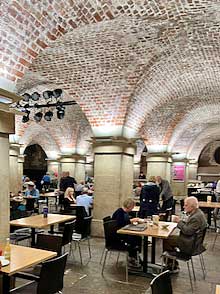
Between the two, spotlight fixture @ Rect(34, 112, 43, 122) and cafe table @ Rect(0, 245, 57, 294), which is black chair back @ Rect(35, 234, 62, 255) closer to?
cafe table @ Rect(0, 245, 57, 294)

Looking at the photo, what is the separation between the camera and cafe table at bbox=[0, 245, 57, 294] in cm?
327

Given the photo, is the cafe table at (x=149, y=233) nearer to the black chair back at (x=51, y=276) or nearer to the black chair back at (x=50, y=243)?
the black chair back at (x=50, y=243)

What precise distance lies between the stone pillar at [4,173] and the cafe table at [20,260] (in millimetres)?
633

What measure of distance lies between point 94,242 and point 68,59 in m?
4.29

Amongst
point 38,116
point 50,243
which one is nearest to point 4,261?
point 50,243

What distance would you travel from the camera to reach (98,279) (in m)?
5.17

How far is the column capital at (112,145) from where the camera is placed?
27.9ft

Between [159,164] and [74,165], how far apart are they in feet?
14.4

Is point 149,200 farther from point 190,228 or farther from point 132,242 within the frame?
point 190,228

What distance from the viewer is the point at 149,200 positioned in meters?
7.74

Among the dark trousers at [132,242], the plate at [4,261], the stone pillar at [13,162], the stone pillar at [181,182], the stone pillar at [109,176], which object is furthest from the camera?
the stone pillar at [181,182]

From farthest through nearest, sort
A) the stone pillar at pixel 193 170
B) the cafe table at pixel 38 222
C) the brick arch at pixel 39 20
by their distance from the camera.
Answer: the stone pillar at pixel 193 170, the cafe table at pixel 38 222, the brick arch at pixel 39 20

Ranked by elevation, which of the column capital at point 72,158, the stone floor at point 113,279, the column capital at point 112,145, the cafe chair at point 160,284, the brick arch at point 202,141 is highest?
the brick arch at point 202,141

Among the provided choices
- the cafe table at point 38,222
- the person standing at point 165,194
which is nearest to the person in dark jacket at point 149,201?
the person standing at point 165,194
